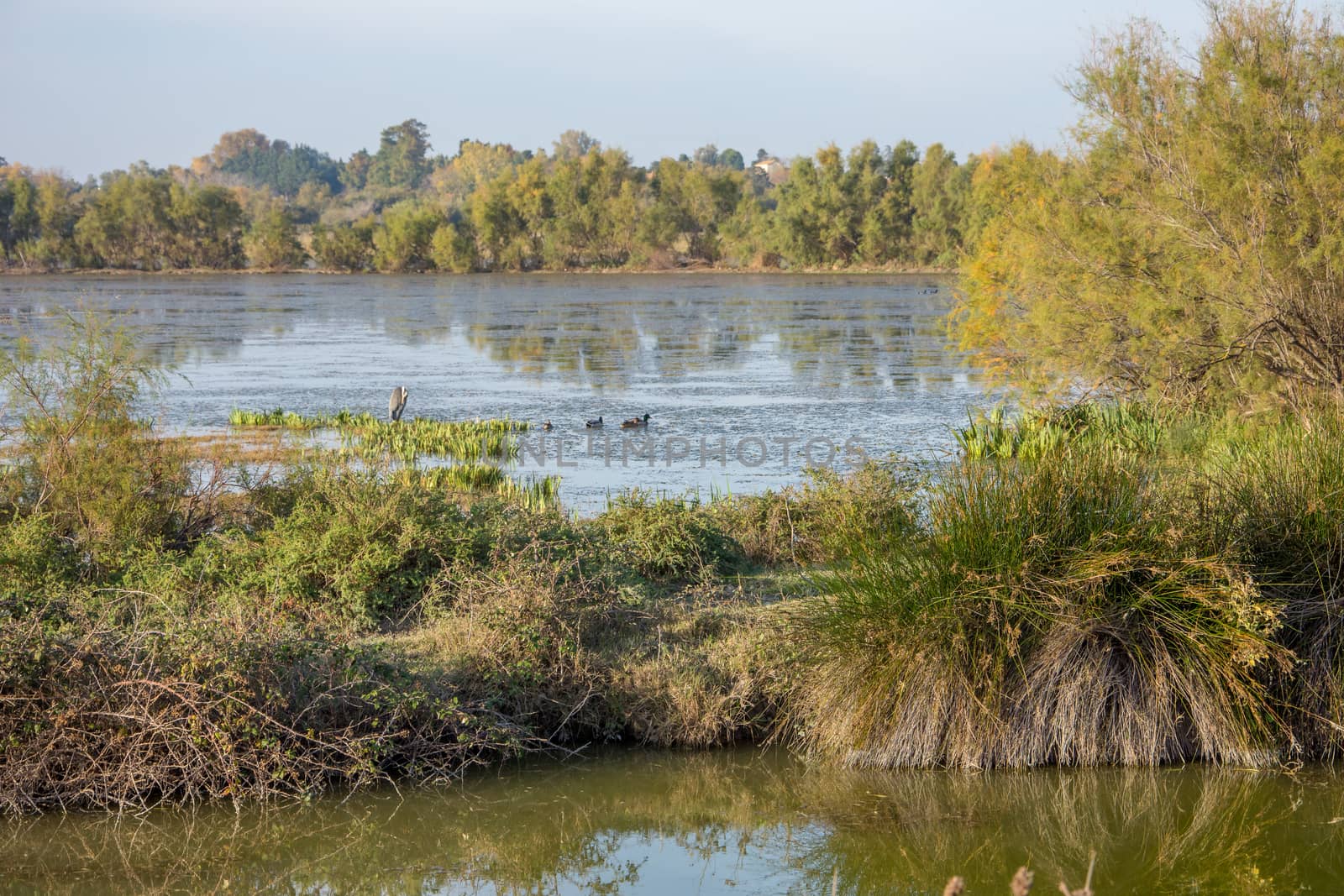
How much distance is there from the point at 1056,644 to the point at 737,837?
1.82 m

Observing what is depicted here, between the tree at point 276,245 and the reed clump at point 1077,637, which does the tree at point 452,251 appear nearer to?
the tree at point 276,245

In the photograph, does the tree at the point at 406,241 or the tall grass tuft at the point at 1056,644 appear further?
the tree at the point at 406,241

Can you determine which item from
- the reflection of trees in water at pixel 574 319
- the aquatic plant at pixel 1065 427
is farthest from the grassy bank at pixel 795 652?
the reflection of trees in water at pixel 574 319

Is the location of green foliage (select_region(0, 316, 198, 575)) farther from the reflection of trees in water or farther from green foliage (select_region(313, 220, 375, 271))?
green foliage (select_region(313, 220, 375, 271))

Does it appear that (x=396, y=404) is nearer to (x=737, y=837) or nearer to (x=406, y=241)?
(x=737, y=837)

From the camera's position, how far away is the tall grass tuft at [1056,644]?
21.5 ft

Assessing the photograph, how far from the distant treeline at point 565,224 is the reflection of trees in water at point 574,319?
1276 centimetres

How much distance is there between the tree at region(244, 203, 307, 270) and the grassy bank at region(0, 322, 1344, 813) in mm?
80535

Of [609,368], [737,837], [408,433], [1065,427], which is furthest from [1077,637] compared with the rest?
[609,368]

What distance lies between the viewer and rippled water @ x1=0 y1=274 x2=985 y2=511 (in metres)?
16.6

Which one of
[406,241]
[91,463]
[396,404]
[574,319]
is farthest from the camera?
[406,241]

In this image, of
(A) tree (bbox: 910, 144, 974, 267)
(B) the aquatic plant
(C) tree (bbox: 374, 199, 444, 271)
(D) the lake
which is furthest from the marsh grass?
(C) tree (bbox: 374, 199, 444, 271)

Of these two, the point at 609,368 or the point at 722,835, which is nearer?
the point at 722,835

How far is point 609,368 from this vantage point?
88.0ft
